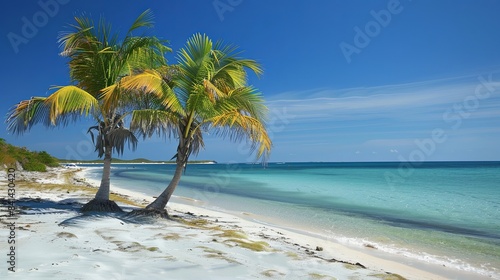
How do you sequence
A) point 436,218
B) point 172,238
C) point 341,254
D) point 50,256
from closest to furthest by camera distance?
point 50,256, point 172,238, point 341,254, point 436,218

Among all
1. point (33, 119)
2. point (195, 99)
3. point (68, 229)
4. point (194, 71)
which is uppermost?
point (194, 71)

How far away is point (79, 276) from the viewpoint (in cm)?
392

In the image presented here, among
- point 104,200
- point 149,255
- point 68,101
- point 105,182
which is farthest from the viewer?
point 105,182

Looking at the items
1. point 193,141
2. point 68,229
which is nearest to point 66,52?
point 193,141

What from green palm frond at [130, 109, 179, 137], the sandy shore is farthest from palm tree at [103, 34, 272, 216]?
the sandy shore

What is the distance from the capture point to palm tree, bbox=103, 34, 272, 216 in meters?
9.53

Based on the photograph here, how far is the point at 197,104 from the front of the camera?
386 inches

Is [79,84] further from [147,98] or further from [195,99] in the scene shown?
[195,99]

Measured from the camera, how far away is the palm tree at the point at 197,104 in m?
9.53

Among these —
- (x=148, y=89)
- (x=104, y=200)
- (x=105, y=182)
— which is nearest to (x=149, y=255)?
(x=148, y=89)

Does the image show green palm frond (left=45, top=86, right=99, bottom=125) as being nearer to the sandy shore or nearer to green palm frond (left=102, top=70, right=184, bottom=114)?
green palm frond (left=102, top=70, right=184, bottom=114)

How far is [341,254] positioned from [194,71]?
241 inches

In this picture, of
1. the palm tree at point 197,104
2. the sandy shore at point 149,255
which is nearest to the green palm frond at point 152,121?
the palm tree at point 197,104

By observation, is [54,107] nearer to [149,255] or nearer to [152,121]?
[152,121]
